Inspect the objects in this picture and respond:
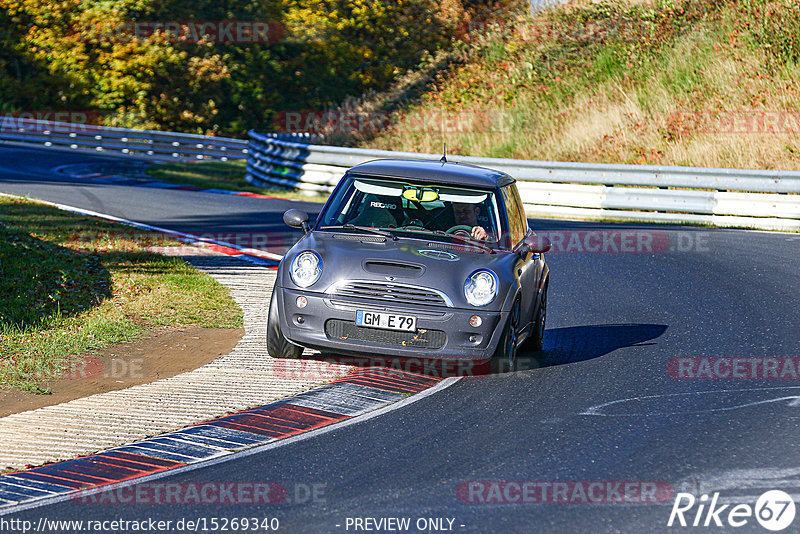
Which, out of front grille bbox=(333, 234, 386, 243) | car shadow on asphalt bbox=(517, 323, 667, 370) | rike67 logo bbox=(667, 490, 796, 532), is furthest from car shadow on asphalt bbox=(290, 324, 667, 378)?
rike67 logo bbox=(667, 490, 796, 532)

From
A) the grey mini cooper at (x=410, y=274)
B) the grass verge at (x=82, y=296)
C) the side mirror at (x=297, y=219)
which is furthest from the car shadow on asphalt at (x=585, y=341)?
the grass verge at (x=82, y=296)

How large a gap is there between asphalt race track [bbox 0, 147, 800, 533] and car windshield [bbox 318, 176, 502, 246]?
136 cm

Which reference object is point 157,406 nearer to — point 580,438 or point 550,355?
point 580,438

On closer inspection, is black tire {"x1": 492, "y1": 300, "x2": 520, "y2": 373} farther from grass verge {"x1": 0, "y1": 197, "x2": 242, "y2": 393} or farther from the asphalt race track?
grass verge {"x1": 0, "y1": 197, "x2": 242, "y2": 393}

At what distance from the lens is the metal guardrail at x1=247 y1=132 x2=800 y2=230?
1909cm

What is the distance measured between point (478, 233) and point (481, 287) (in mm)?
887

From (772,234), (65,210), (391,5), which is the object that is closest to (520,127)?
(772,234)

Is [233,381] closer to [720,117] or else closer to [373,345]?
[373,345]

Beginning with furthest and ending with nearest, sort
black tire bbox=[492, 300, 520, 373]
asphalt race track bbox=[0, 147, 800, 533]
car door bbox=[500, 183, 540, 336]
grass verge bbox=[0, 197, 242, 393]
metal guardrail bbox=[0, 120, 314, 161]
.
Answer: metal guardrail bbox=[0, 120, 314, 161], grass verge bbox=[0, 197, 242, 393], car door bbox=[500, 183, 540, 336], black tire bbox=[492, 300, 520, 373], asphalt race track bbox=[0, 147, 800, 533]

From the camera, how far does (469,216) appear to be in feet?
31.1

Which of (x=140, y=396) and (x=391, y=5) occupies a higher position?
(x=391, y=5)

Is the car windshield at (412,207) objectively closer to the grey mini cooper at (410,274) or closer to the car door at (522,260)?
the grey mini cooper at (410,274)

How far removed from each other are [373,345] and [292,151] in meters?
Answer: 17.5

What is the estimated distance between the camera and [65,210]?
61.9 feet
